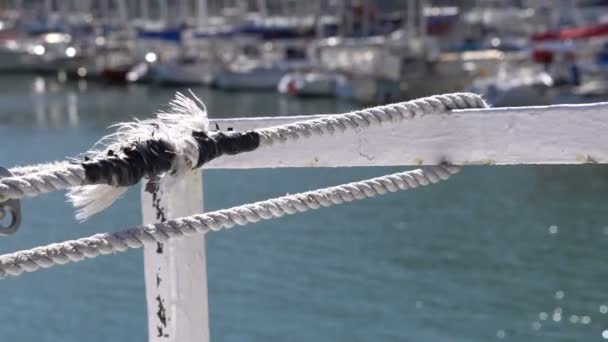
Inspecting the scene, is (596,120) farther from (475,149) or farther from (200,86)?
(200,86)

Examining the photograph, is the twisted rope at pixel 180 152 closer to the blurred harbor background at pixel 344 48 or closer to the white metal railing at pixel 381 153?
the white metal railing at pixel 381 153

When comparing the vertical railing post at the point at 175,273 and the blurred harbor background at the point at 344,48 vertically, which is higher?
the vertical railing post at the point at 175,273

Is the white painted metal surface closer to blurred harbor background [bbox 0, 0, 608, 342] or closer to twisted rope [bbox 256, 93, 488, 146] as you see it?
twisted rope [bbox 256, 93, 488, 146]

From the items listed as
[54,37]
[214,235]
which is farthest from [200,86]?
[214,235]

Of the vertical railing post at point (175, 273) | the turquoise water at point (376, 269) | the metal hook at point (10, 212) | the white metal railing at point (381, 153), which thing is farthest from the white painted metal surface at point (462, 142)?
the turquoise water at point (376, 269)

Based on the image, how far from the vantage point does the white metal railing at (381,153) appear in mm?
2408

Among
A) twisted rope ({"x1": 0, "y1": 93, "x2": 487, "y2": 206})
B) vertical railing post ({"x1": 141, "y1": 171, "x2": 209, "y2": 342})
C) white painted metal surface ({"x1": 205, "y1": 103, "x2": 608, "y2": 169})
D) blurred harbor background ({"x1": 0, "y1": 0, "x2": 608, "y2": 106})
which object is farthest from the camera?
blurred harbor background ({"x1": 0, "y1": 0, "x2": 608, "y2": 106})

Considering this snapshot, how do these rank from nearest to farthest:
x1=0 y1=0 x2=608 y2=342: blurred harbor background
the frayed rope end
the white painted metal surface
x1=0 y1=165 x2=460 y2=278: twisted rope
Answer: x1=0 y1=165 x2=460 y2=278: twisted rope
the frayed rope end
the white painted metal surface
x1=0 y1=0 x2=608 y2=342: blurred harbor background

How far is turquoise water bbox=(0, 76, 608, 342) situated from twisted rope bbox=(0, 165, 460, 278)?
8.44 meters

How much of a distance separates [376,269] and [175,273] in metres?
11.8

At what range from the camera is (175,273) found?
8.46ft

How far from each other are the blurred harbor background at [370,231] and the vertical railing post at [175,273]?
8.39 meters

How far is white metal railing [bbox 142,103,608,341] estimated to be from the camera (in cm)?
241

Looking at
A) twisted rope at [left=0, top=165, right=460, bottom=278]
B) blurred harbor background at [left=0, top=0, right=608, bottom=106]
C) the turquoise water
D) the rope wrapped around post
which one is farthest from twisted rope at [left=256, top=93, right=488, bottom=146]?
blurred harbor background at [left=0, top=0, right=608, bottom=106]
